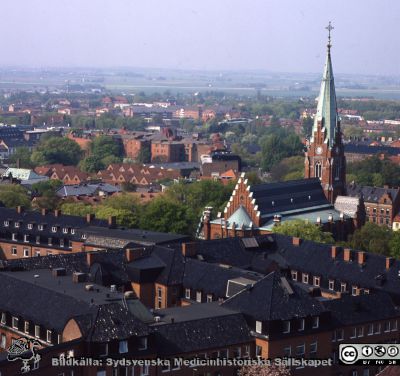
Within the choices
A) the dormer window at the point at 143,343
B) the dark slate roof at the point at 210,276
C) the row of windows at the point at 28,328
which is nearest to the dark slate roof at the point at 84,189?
the dark slate roof at the point at 210,276

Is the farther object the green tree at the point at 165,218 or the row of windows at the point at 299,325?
the green tree at the point at 165,218

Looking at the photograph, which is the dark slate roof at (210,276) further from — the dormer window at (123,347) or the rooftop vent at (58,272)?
the dormer window at (123,347)

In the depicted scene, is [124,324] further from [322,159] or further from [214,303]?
[322,159]

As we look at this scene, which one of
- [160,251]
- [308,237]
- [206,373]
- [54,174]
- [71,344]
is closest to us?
[71,344]

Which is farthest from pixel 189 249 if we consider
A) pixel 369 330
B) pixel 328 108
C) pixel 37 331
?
pixel 328 108

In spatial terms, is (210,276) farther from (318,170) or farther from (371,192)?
(371,192)

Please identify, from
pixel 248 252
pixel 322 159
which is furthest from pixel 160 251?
pixel 322 159
